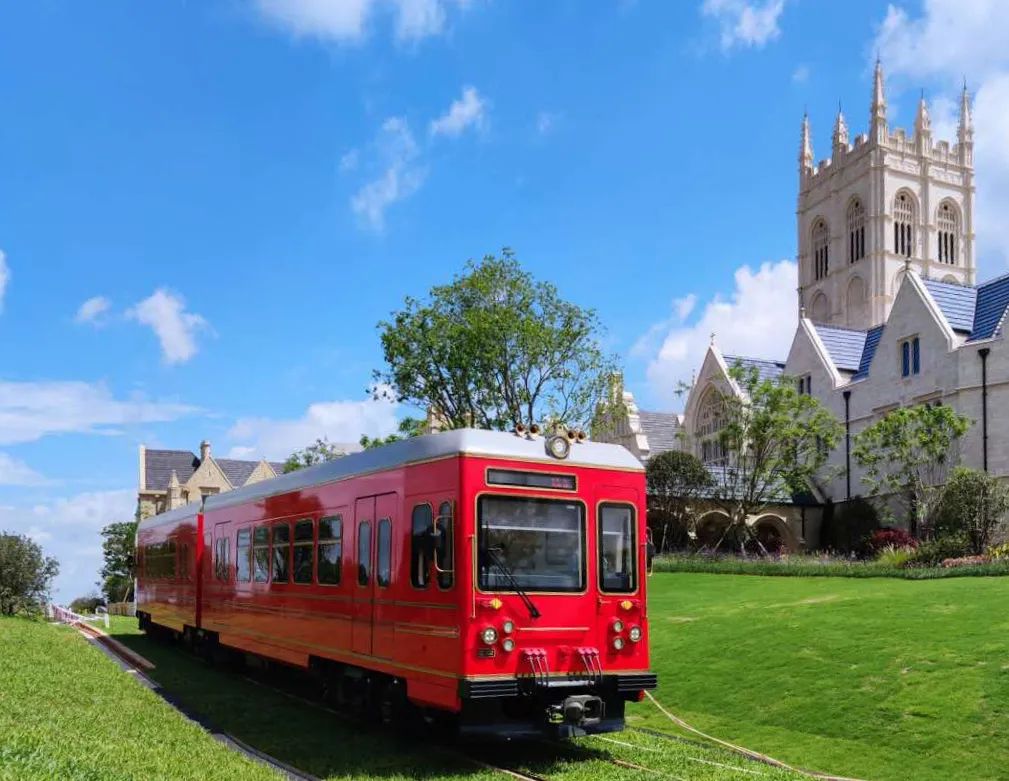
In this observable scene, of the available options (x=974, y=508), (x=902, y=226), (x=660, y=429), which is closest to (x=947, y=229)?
(x=902, y=226)

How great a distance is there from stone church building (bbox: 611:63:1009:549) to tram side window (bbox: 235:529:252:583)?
28.2 metres

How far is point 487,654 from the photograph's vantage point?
1132 cm

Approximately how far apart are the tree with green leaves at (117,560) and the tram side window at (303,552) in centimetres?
5703

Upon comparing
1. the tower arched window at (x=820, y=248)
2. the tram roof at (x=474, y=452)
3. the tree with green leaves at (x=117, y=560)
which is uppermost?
the tower arched window at (x=820, y=248)

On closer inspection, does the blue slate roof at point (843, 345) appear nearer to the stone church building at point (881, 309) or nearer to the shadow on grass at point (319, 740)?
the stone church building at point (881, 309)

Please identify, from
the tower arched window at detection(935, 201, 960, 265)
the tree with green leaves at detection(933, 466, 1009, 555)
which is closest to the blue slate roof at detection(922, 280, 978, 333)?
the tree with green leaves at detection(933, 466, 1009, 555)

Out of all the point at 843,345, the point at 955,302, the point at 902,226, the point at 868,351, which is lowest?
the point at 868,351

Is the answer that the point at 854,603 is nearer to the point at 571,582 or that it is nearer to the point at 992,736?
the point at 992,736

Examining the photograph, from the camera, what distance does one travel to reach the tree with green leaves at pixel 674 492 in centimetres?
4406

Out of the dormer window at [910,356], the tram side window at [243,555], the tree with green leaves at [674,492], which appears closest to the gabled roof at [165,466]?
the tree with green leaves at [674,492]

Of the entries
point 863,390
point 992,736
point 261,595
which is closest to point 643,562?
point 992,736

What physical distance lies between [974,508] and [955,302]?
14666 millimetres

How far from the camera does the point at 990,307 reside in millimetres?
43469

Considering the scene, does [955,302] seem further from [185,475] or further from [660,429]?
[185,475]
